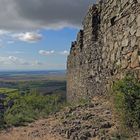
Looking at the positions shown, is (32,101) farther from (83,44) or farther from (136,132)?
(136,132)

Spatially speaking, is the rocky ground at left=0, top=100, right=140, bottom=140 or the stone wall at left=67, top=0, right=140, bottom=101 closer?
the rocky ground at left=0, top=100, right=140, bottom=140

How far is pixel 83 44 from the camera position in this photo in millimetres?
15898

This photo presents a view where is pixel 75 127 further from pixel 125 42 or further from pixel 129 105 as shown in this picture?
pixel 125 42

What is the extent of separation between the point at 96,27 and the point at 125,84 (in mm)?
5971

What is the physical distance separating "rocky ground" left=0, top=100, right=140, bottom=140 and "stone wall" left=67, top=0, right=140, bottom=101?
1226 millimetres

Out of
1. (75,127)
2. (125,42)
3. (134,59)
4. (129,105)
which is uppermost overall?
(125,42)

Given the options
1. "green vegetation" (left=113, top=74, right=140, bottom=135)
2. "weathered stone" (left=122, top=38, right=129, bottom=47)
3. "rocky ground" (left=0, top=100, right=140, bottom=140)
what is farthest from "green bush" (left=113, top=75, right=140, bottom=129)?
"weathered stone" (left=122, top=38, right=129, bottom=47)

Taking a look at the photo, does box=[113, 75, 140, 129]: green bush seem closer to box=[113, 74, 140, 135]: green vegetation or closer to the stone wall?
box=[113, 74, 140, 135]: green vegetation

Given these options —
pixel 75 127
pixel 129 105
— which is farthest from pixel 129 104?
pixel 75 127

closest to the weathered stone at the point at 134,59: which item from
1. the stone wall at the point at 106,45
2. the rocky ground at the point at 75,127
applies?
the stone wall at the point at 106,45

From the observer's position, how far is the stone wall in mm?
9086

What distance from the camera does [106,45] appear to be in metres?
11.7

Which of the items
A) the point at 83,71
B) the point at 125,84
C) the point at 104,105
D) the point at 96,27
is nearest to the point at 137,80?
the point at 125,84

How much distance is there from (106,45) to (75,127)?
3847 mm
